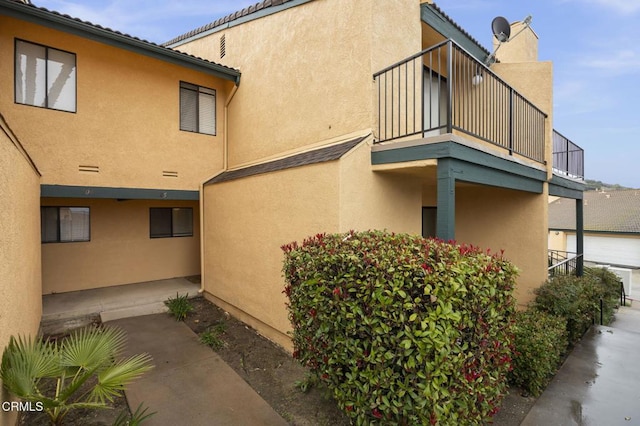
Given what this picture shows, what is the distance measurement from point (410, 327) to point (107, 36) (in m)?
8.16

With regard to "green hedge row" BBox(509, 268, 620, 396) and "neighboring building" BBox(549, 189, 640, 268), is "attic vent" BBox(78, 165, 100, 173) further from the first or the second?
"neighboring building" BBox(549, 189, 640, 268)

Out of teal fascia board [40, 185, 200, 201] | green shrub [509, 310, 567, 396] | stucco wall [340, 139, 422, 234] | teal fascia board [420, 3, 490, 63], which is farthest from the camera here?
teal fascia board [40, 185, 200, 201]

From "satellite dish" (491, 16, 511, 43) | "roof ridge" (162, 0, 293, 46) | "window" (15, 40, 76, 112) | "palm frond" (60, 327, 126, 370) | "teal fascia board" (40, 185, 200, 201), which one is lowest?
"palm frond" (60, 327, 126, 370)

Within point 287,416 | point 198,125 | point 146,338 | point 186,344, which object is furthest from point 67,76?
point 287,416

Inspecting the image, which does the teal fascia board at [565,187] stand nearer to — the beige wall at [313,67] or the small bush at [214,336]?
the beige wall at [313,67]

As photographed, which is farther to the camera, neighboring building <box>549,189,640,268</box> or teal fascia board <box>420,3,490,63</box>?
neighboring building <box>549,189,640,268</box>

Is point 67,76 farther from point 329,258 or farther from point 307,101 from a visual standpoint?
point 329,258

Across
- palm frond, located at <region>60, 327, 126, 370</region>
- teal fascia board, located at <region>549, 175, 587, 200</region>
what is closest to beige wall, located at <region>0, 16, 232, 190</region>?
palm frond, located at <region>60, 327, 126, 370</region>

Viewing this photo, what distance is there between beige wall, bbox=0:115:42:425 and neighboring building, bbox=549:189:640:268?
3011cm

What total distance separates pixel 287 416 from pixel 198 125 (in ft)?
25.1

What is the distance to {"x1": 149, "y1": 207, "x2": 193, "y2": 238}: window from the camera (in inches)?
373

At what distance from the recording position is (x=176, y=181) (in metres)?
8.15

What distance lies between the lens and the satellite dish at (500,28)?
22.2 feet

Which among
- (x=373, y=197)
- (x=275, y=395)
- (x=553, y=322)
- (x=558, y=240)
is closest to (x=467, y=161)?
(x=373, y=197)
